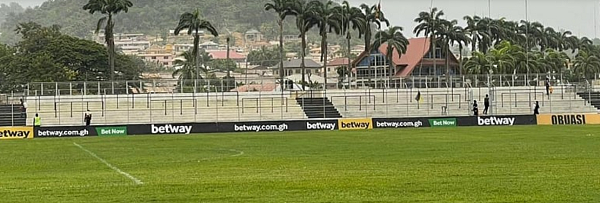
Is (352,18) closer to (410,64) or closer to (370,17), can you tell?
(370,17)

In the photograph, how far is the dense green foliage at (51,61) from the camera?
135 metres

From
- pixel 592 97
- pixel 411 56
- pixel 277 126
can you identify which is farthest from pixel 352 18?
pixel 277 126

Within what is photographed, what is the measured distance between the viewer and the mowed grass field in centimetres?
1822

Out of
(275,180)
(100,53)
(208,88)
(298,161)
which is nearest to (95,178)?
(275,180)

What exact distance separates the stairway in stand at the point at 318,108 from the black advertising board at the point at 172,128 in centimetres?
2007

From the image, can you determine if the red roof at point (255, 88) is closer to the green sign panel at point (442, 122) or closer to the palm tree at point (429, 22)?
the green sign panel at point (442, 122)

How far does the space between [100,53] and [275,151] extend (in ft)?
359

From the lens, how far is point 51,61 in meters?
136

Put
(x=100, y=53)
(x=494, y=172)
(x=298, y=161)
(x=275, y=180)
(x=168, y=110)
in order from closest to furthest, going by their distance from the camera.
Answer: (x=275, y=180)
(x=494, y=172)
(x=298, y=161)
(x=168, y=110)
(x=100, y=53)

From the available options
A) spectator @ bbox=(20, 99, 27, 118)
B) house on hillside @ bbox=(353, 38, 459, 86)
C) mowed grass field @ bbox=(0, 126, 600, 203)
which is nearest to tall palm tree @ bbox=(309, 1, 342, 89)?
spectator @ bbox=(20, 99, 27, 118)

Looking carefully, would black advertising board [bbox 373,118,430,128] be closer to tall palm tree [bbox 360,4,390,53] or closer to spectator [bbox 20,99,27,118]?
spectator [bbox 20,99,27,118]

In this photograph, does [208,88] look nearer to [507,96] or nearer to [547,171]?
[507,96]

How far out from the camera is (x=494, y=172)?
76.9 ft

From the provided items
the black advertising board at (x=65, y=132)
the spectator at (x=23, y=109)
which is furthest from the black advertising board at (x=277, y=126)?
the spectator at (x=23, y=109)
